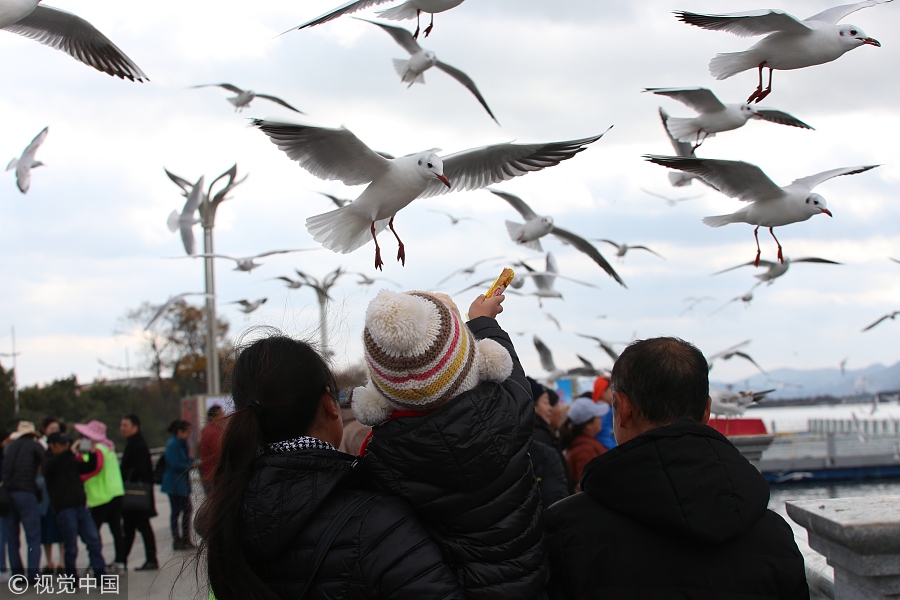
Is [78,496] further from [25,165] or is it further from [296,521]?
[296,521]

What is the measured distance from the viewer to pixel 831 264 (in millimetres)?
7242

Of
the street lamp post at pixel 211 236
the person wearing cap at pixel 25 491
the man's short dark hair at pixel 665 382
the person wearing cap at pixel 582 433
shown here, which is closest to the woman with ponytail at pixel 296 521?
the man's short dark hair at pixel 665 382

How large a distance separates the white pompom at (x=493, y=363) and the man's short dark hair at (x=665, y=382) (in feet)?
1.21

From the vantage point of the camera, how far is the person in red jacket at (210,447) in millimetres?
1651

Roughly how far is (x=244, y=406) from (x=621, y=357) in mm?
855

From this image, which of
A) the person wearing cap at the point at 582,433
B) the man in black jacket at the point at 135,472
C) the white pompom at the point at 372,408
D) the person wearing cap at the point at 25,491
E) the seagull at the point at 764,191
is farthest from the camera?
the man in black jacket at the point at 135,472

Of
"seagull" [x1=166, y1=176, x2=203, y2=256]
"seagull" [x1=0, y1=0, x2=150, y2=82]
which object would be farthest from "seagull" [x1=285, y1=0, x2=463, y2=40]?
"seagull" [x1=166, y1=176, x2=203, y2=256]

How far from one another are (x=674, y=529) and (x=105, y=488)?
7127 millimetres

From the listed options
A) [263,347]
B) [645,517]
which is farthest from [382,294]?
[645,517]

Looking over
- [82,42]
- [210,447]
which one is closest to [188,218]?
[82,42]

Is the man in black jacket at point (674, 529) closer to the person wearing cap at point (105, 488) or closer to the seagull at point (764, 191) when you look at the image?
the seagull at point (764, 191)

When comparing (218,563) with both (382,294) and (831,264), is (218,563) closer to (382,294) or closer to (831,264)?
(382,294)

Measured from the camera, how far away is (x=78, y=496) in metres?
7.28

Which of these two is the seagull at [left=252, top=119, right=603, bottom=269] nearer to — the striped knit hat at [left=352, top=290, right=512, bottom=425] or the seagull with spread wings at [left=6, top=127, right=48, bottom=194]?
the striped knit hat at [left=352, top=290, right=512, bottom=425]
